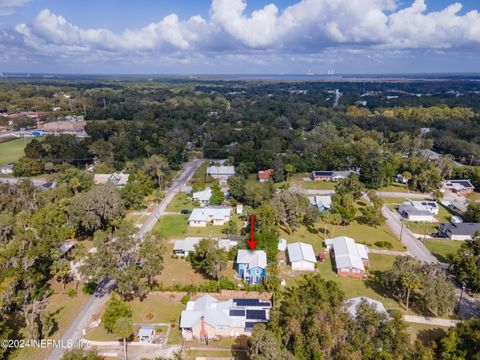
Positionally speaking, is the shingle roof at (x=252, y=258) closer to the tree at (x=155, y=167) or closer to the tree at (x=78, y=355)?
the tree at (x=78, y=355)

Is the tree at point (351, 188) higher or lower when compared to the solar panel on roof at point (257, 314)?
higher

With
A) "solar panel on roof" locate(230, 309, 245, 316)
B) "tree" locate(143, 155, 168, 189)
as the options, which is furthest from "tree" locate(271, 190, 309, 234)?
"tree" locate(143, 155, 168, 189)

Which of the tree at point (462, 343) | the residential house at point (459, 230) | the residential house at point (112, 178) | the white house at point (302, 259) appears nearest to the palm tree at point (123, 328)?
the white house at point (302, 259)

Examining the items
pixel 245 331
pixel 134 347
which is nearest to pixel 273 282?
pixel 245 331

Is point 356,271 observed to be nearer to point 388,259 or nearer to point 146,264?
point 388,259

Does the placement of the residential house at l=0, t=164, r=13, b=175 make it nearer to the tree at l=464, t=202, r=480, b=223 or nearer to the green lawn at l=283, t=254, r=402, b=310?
the green lawn at l=283, t=254, r=402, b=310
